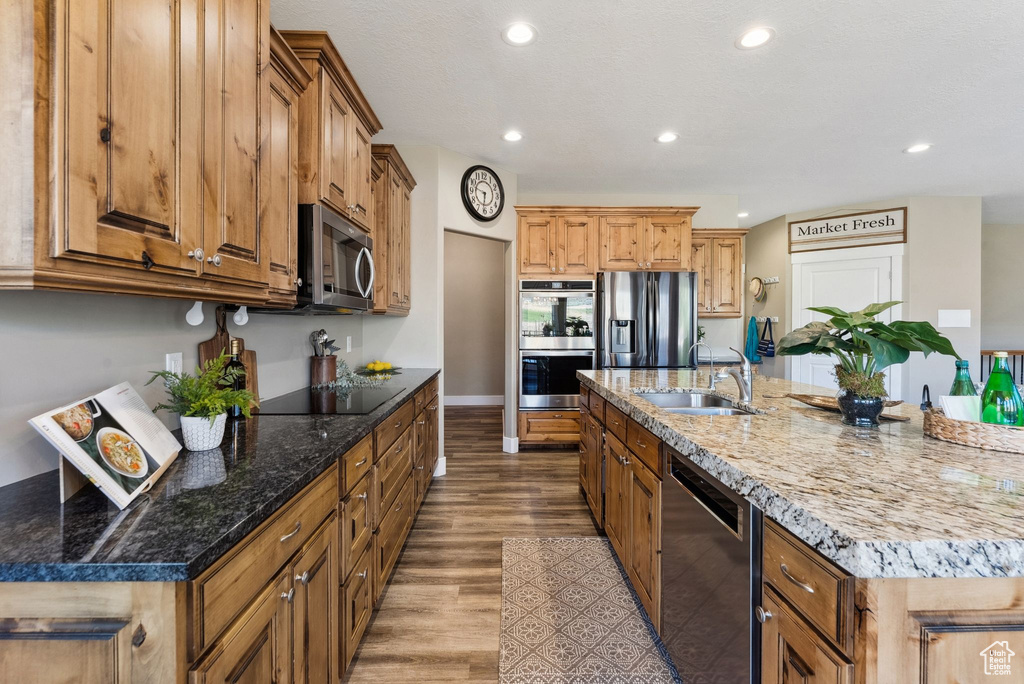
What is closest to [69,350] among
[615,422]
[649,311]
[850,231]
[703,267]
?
[615,422]

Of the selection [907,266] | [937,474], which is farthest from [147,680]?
[907,266]

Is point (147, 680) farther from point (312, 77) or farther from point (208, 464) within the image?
point (312, 77)

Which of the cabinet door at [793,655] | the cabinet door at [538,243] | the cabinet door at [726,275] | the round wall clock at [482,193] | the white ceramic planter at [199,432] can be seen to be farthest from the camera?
the cabinet door at [726,275]

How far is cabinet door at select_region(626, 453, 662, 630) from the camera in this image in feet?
5.13

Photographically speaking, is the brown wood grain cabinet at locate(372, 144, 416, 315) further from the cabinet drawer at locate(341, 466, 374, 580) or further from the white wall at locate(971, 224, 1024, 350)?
the white wall at locate(971, 224, 1024, 350)

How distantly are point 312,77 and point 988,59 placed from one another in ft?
12.2

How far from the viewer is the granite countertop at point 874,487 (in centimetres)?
66

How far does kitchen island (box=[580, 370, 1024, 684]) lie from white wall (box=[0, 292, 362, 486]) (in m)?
1.66

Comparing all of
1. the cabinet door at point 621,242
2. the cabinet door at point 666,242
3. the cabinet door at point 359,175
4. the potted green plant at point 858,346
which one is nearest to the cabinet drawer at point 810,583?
the potted green plant at point 858,346

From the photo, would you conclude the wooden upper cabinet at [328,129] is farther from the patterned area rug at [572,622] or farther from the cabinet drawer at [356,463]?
the patterned area rug at [572,622]

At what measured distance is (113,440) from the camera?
3.06 ft

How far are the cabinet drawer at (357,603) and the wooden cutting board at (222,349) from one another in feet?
2.78

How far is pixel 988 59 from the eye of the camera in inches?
96.9

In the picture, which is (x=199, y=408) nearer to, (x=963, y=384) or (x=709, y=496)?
Answer: (x=709, y=496)
